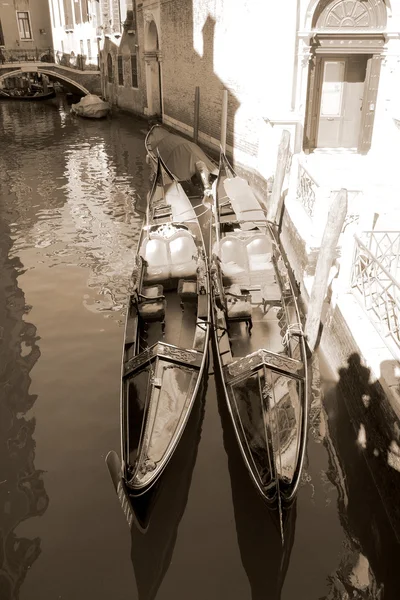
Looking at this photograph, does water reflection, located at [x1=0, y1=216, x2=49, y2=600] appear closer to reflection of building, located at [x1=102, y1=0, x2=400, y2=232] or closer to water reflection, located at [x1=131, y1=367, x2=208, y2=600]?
water reflection, located at [x1=131, y1=367, x2=208, y2=600]

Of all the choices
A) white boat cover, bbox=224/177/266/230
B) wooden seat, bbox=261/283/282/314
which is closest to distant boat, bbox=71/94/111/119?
white boat cover, bbox=224/177/266/230

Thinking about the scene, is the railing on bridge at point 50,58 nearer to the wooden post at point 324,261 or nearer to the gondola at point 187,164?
the gondola at point 187,164

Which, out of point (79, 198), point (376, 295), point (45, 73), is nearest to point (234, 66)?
point (79, 198)

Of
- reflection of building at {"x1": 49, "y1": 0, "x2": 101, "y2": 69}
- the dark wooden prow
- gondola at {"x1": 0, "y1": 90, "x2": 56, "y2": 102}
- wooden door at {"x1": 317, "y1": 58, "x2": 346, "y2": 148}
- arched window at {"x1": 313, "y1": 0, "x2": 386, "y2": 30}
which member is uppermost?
reflection of building at {"x1": 49, "y1": 0, "x2": 101, "y2": 69}

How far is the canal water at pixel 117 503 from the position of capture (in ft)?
11.6

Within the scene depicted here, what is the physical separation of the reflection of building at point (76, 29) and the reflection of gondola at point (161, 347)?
21.1 meters

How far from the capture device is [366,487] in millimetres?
4188

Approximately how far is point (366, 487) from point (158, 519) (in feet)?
6.02

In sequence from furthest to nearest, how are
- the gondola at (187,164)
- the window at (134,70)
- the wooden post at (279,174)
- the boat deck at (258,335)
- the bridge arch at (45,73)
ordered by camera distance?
the bridge arch at (45,73)
the window at (134,70)
the gondola at (187,164)
the wooden post at (279,174)
the boat deck at (258,335)

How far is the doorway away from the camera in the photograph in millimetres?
9594

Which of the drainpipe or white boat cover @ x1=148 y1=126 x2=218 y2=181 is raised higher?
the drainpipe

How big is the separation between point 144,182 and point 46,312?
7.11 meters

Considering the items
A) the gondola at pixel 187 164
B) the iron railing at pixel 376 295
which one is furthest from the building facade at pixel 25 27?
the iron railing at pixel 376 295

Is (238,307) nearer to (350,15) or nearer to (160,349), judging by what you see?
(160,349)
